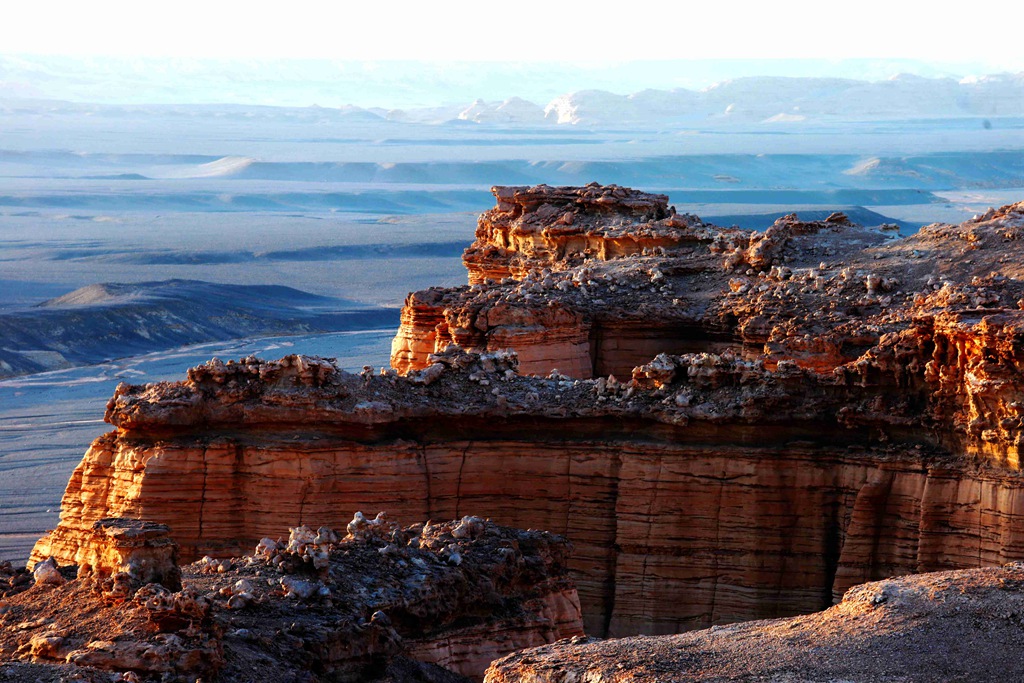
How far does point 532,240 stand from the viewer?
34.7 metres

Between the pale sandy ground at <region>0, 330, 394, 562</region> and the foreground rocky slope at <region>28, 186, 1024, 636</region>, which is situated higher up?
the foreground rocky slope at <region>28, 186, 1024, 636</region>

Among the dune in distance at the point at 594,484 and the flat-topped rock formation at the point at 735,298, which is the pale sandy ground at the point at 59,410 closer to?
the dune in distance at the point at 594,484

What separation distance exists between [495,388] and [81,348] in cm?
5224

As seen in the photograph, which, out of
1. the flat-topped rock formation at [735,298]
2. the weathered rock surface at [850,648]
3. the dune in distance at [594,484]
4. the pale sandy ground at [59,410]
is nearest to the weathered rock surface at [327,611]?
the dune in distance at [594,484]

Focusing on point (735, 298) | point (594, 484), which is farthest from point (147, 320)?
point (594, 484)

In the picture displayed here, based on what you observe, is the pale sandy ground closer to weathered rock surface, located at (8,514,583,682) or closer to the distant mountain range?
the distant mountain range

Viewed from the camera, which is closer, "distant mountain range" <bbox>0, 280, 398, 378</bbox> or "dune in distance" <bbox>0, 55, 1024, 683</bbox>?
"dune in distance" <bbox>0, 55, 1024, 683</bbox>

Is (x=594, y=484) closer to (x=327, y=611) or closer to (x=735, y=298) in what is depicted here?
(x=327, y=611)

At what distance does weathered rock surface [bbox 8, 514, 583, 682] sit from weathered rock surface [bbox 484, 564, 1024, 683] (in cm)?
167

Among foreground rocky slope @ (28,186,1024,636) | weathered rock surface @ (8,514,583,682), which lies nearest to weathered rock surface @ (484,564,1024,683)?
weathered rock surface @ (8,514,583,682)

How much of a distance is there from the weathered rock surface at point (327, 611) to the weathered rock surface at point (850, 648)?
1.67 m

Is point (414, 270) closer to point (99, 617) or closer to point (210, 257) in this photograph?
point (210, 257)

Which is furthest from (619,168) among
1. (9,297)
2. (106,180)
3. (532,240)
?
(532,240)

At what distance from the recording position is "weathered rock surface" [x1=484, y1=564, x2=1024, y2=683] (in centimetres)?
1103
